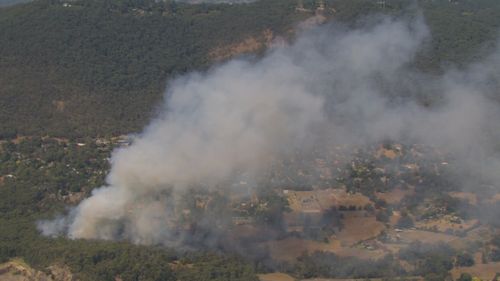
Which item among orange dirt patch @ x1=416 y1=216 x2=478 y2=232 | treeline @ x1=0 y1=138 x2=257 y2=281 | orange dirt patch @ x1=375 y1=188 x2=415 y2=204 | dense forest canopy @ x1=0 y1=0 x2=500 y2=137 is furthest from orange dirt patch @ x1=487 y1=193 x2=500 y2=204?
treeline @ x1=0 y1=138 x2=257 y2=281

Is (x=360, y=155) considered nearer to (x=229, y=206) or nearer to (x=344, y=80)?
(x=344, y=80)

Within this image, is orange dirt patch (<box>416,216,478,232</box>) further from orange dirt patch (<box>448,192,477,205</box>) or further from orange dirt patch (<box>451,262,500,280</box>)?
orange dirt patch (<box>451,262,500,280</box>)

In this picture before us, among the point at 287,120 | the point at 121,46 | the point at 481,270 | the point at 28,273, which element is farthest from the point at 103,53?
the point at 481,270

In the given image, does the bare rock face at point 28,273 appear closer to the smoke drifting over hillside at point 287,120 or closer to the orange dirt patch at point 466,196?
the smoke drifting over hillside at point 287,120

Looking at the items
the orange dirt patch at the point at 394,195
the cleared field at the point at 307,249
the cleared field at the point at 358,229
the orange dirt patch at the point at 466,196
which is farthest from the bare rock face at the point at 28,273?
the orange dirt patch at the point at 466,196

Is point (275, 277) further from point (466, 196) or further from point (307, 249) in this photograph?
point (466, 196)

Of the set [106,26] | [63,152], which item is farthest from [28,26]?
[63,152]
